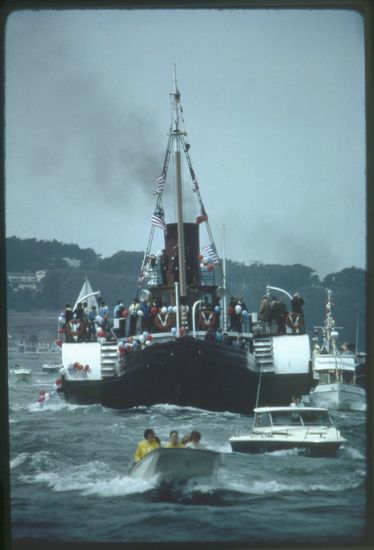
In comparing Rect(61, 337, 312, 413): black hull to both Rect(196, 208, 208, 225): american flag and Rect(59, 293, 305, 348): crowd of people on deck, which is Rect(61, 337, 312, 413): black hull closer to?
Rect(59, 293, 305, 348): crowd of people on deck

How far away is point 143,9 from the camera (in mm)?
10797

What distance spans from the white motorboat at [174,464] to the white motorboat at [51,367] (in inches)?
67.2

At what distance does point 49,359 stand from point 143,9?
11.6 ft

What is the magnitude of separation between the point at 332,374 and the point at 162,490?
2.28m

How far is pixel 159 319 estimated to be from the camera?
14031 mm

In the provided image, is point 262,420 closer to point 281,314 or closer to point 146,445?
point 281,314

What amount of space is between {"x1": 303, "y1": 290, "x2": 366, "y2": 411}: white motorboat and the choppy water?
20cm

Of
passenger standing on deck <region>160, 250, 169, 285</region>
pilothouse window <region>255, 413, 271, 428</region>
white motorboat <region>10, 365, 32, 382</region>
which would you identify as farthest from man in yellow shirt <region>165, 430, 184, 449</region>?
passenger standing on deck <region>160, 250, 169, 285</region>

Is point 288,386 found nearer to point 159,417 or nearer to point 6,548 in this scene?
point 159,417

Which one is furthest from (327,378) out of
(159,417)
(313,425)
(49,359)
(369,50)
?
(369,50)

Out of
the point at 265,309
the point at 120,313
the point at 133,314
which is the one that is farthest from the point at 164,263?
the point at 265,309

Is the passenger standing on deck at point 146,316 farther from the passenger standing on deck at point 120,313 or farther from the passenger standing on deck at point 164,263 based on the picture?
the passenger standing on deck at point 164,263

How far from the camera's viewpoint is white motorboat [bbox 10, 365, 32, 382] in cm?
1124

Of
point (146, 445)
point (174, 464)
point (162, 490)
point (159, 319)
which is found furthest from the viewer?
point (159, 319)
